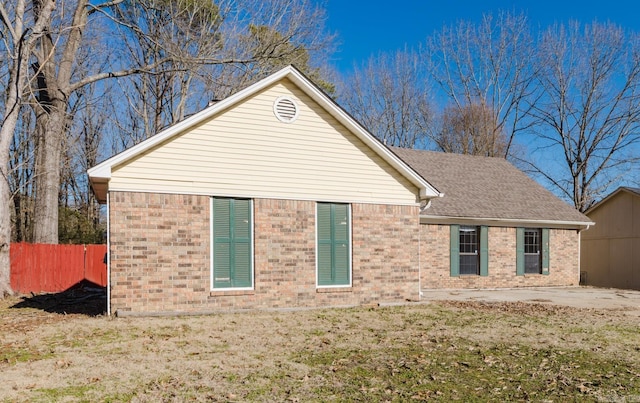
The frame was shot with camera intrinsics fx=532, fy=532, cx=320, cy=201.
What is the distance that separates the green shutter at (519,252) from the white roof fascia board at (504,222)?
310mm

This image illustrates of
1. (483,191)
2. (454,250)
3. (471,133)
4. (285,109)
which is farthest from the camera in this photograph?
(471,133)

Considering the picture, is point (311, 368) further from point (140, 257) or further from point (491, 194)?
point (491, 194)

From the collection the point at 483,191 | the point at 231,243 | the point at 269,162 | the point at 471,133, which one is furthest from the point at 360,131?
the point at 471,133

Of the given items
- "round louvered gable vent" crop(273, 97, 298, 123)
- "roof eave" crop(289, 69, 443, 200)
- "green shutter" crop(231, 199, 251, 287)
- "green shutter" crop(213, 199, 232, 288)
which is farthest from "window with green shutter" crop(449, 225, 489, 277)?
"green shutter" crop(213, 199, 232, 288)

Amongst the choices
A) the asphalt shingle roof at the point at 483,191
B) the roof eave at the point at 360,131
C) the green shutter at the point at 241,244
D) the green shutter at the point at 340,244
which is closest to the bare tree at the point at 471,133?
the asphalt shingle roof at the point at 483,191

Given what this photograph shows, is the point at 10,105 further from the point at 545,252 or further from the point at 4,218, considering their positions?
the point at 545,252

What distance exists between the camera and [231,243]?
38.5 ft

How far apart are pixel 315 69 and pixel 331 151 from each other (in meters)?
18.1

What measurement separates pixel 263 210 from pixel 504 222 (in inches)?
412

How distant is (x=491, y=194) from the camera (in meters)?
20.4

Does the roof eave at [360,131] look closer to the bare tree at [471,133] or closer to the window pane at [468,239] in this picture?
the window pane at [468,239]

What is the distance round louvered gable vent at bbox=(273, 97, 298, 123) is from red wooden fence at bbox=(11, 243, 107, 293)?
1059 cm

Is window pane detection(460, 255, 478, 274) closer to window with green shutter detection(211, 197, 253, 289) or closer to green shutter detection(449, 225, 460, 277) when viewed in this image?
green shutter detection(449, 225, 460, 277)

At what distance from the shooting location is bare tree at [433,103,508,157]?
35.9 meters
